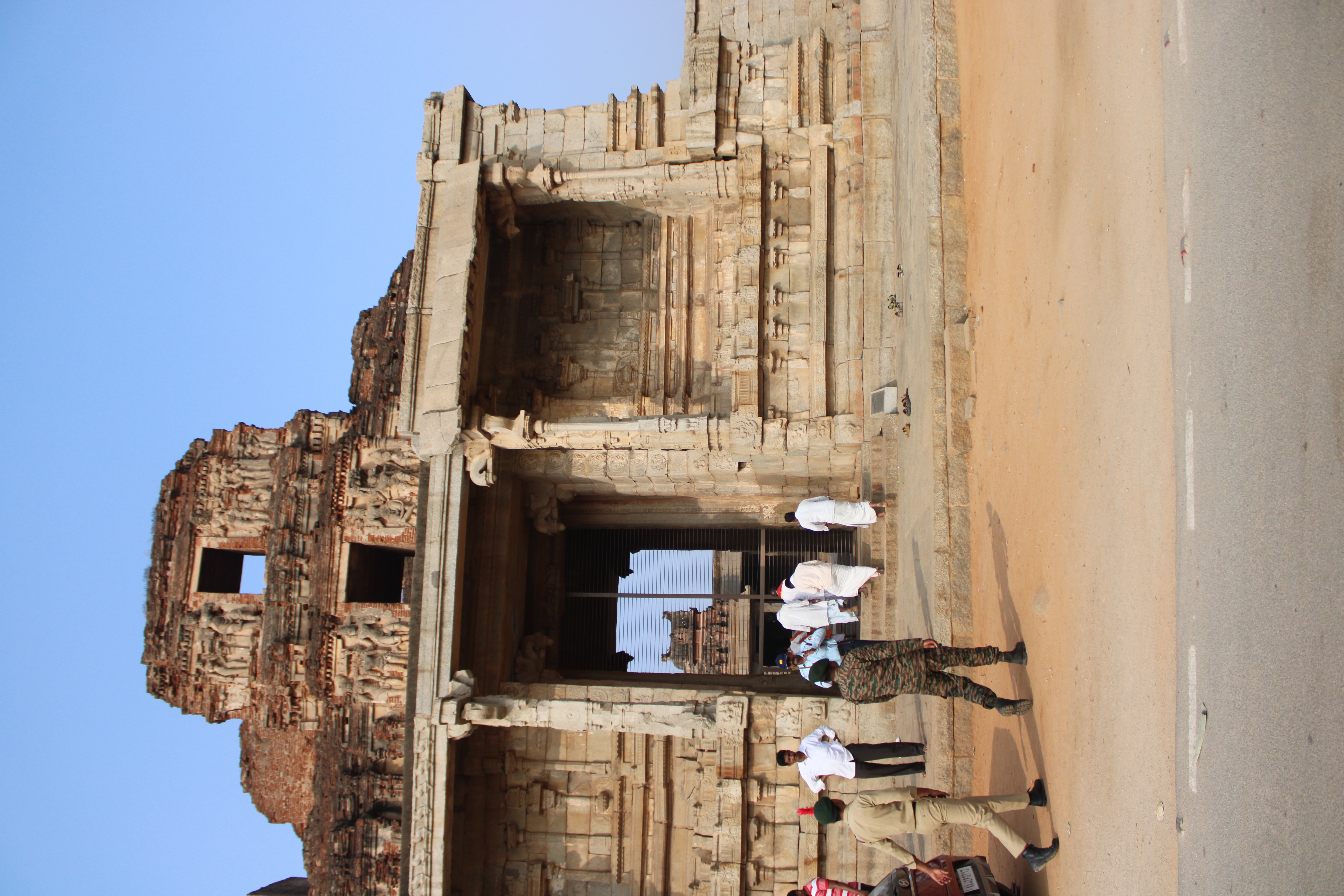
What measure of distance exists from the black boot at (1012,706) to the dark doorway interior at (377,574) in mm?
8735

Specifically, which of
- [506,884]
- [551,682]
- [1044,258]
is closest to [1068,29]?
[1044,258]

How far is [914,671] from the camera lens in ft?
24.6

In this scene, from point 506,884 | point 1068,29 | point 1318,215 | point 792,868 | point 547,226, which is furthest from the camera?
point 547,226

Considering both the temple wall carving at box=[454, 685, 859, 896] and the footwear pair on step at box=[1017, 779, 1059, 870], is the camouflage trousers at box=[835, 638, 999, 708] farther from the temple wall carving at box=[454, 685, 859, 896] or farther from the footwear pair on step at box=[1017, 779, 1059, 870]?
the temple wall carving at box=[454, 685, 859, 896]

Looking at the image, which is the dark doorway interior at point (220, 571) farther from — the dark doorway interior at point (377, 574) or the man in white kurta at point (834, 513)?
the man in white kurta at point (834, 513)

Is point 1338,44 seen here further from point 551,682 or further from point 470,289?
point 551,682

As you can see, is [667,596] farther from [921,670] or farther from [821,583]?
[921,670]

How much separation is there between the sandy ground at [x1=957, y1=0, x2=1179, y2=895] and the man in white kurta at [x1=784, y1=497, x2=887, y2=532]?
Result: 2.31 meters

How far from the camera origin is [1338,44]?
448cm

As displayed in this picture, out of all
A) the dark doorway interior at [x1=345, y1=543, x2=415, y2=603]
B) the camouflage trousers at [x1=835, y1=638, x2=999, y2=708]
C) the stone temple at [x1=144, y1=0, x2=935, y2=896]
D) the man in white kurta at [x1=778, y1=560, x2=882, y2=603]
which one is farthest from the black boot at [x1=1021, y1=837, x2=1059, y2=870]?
the dark doorway interior at [x1=345, y1=543, x2=415, y2=603]

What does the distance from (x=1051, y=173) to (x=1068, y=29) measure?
1.06 metres

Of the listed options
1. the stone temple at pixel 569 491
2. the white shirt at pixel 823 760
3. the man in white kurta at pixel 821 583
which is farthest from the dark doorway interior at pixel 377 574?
the white shirt at pixel 823 760

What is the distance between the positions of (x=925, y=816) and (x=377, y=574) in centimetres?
984

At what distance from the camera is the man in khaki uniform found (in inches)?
269
